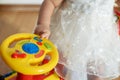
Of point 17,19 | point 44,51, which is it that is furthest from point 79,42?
point 17,19

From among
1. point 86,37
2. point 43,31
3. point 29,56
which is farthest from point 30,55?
point 86,37

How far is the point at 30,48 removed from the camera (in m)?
0.63

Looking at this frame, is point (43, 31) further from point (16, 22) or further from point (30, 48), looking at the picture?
point (16, 22)

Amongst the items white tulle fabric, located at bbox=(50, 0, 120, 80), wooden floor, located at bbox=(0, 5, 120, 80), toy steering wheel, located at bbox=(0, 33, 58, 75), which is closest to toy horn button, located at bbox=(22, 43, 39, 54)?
toy steering wheel, located at bbox=(0, 33, 58, 75)

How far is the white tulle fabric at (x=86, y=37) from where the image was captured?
0.78 metres

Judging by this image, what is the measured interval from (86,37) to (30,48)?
22 centimetres

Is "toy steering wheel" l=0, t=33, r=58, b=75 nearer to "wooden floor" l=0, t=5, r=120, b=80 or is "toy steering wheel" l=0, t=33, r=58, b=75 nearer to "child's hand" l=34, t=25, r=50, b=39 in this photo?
"child's hand" l=34, t=25, r=50, b=39

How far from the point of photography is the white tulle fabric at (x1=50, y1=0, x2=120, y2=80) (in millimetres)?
777

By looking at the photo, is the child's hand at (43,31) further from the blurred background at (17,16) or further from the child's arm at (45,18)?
the blurred background at (17,16)

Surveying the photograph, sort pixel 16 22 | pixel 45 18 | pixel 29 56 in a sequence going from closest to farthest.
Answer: pixel 29 56 → pixel 45 18 → pixel 16 22

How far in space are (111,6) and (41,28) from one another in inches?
9.4

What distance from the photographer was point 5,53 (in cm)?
62

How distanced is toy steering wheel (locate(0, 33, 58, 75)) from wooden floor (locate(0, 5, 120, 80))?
1.91 feet

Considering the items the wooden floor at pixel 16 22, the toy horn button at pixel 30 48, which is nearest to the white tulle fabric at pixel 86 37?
the toy horn button at pixel 30 48
